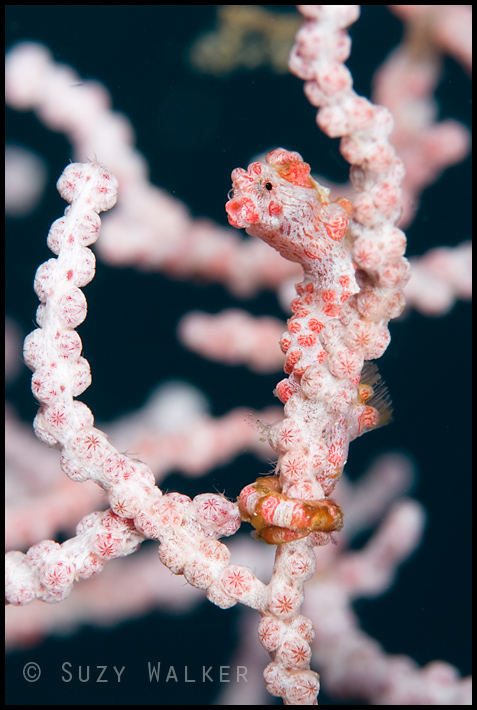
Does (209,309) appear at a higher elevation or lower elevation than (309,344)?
higher

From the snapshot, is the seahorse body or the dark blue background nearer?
the seahorse body

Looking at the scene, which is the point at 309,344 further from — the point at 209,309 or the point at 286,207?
the point at 209,309

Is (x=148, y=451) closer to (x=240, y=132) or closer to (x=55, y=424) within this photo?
(x=55, y=424)

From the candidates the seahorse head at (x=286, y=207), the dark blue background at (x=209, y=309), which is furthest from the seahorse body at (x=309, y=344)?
the dark blue background at (x=209, y=309)

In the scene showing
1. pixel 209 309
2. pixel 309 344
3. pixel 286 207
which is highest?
pixel 209 309

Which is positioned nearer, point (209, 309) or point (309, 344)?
point (309, 344)

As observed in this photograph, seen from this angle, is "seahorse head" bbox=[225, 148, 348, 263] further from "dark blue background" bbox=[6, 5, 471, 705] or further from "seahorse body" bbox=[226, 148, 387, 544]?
"dark blue background" bbox=[6, 5, 471, 705]

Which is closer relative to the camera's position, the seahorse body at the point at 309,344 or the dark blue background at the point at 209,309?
the seahorse body at the point at 309,344

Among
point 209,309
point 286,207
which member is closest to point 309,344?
point 286,207

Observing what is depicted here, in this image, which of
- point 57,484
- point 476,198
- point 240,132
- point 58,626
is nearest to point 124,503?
point 57,484

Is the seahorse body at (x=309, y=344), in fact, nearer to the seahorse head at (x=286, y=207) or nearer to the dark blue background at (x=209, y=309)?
the seahorse head at (x=286, y=207)

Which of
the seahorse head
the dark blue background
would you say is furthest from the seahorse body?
the dark blue background

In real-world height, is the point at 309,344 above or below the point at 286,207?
below
